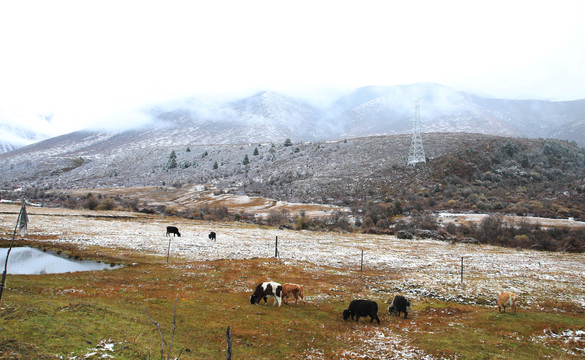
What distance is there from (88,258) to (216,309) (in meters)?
19.3

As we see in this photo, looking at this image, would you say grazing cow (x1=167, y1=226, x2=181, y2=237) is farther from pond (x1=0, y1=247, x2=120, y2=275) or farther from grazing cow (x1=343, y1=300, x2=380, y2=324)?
grazing cow (x1=343, y1=300, x2=380, y2=324)

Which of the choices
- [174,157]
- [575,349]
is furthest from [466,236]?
[174,157]

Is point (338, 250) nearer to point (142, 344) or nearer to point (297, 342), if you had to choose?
point (297, 342)

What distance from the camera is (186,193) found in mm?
111812

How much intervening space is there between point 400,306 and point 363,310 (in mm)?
2287

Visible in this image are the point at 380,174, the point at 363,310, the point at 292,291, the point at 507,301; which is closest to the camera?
→ the point at 363,310

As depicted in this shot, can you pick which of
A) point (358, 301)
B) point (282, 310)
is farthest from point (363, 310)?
point (282, 310)

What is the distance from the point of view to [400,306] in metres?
15.3

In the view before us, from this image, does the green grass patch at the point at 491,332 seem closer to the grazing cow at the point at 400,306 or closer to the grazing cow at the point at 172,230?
the grazing cow at the point at 400,306

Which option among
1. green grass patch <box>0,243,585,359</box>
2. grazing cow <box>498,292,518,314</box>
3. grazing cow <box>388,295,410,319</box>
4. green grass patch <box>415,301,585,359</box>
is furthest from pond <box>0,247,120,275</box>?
grazing cow <box>498,292,518,314</box>

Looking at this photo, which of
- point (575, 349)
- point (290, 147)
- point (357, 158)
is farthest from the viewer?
point (290, 147)

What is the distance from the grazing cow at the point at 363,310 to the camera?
1403 centimetres

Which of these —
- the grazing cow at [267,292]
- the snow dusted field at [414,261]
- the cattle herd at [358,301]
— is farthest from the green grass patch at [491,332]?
the grazing cow at [267,292]

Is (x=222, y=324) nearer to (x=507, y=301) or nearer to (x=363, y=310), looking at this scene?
(x=363, y=310)
